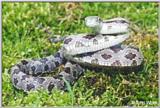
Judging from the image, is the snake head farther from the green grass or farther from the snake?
the green grass

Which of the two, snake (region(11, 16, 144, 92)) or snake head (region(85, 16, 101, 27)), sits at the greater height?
snake head (region(85, 16, 101, 27))

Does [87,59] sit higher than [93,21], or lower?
A: lower

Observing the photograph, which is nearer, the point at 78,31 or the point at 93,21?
the point at 93,21

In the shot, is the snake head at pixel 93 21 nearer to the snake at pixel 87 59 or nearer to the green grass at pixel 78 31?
the snake at pixel 87 59

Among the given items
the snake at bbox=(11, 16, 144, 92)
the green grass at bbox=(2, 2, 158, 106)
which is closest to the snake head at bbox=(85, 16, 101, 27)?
the snake at bbox=(11, 16, 144, 92)

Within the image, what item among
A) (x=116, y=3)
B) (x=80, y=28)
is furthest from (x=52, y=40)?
(x=116, y=3)

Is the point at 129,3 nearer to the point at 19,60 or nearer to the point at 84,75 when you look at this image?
the point at 84,75

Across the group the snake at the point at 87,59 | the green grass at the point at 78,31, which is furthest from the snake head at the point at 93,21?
the green grass at the point at 78,31
